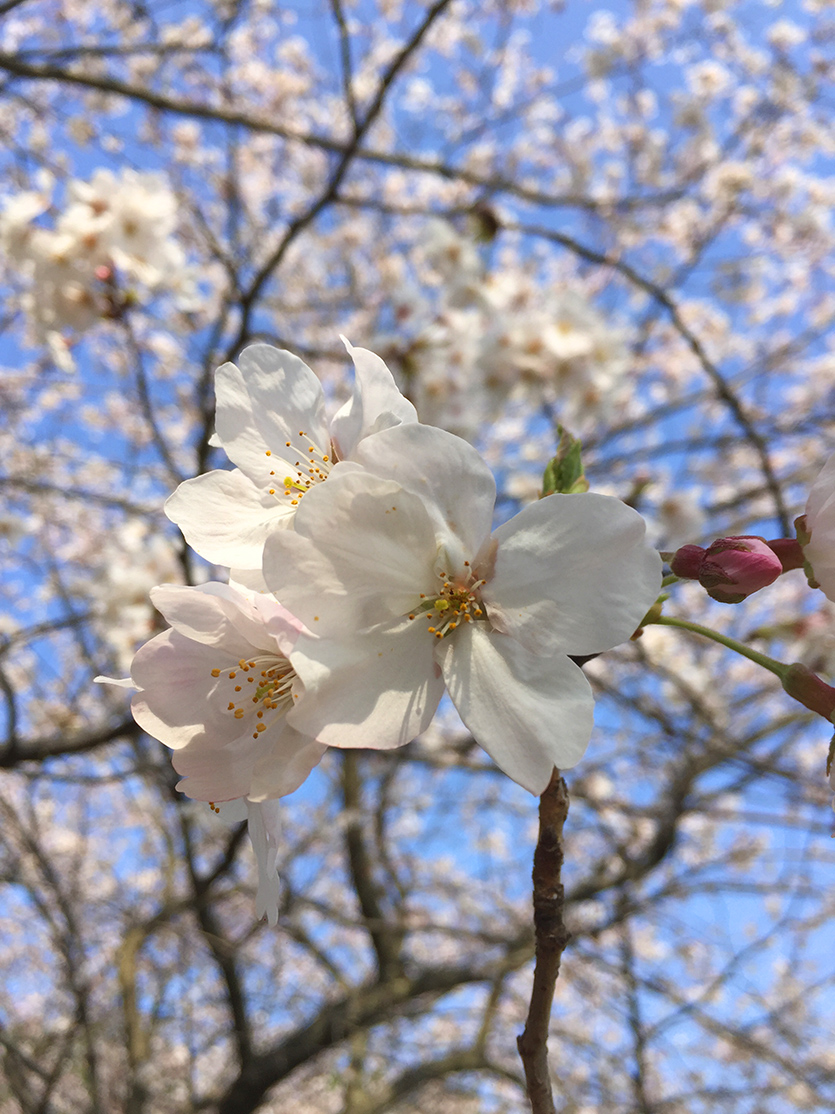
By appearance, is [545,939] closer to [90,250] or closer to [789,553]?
[789,553]

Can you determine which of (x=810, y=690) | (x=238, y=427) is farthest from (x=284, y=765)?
(x=810, y=690)

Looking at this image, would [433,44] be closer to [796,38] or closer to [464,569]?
[796,38]

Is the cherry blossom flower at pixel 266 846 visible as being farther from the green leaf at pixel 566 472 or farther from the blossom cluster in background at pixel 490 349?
the blossom cluster in background at pixel 490 349

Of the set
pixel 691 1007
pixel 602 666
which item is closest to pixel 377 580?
pixel 691 1007

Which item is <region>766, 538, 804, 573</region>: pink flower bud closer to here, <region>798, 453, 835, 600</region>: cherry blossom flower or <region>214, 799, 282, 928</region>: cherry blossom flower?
<region>798, 453, 835, 600</region>: cherry blossom flower

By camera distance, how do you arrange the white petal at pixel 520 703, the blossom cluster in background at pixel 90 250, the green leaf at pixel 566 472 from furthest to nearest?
the blossom cluster in background at pixel 90 250 → the green leaf at pixel 566 472 → the white petal at pixel 520 703

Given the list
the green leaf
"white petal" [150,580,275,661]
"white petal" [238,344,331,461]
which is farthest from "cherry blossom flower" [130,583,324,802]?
the green leaf

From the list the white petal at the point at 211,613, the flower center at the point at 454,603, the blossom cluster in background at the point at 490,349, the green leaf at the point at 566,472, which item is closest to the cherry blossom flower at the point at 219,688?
the white petal at the point at 211,613
